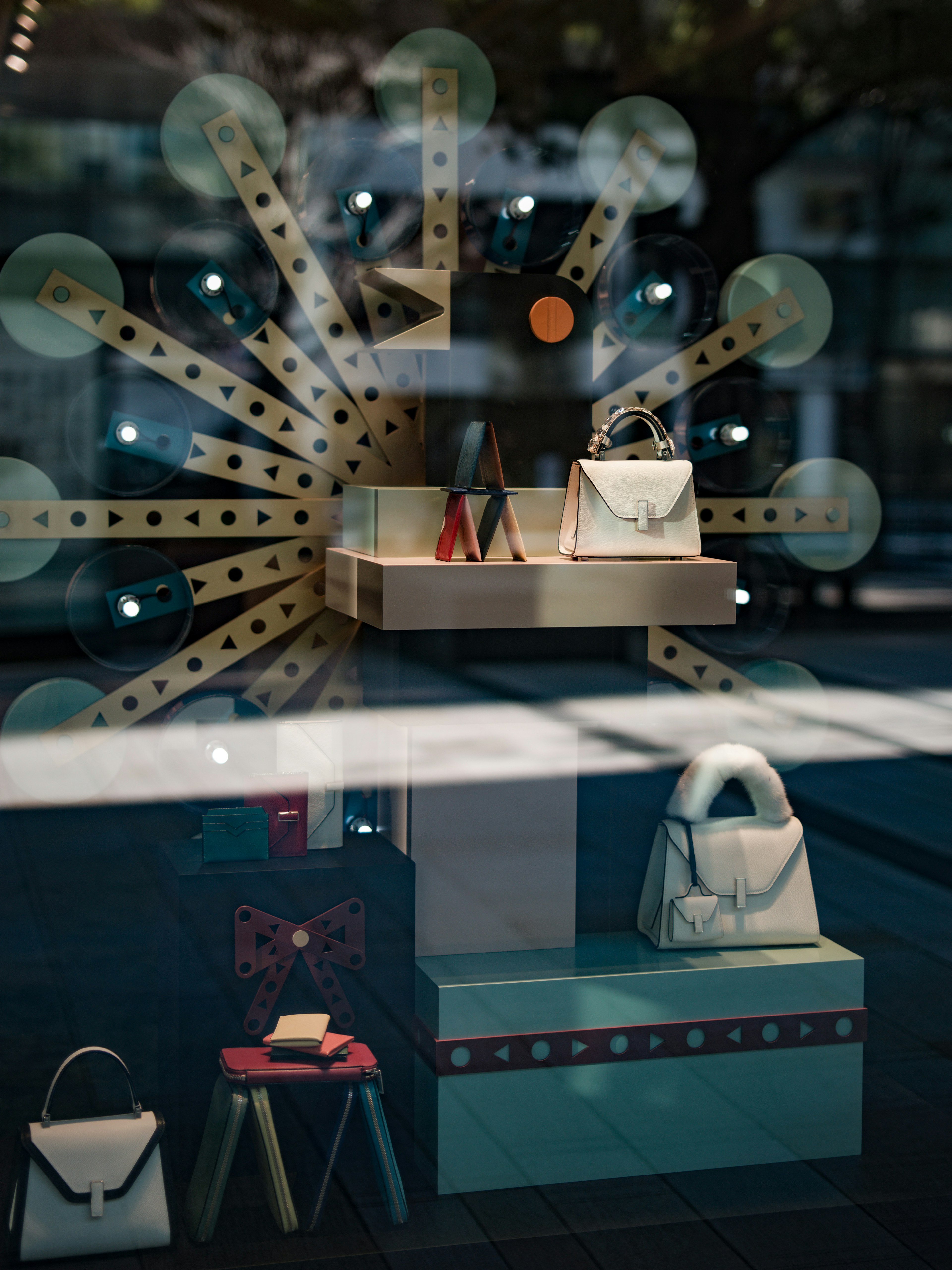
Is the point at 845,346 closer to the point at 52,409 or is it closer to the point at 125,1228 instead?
the point at 52,409

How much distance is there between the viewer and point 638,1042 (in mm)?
2234

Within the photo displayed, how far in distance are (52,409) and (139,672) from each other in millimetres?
508

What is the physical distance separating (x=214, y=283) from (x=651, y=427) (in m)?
0.86

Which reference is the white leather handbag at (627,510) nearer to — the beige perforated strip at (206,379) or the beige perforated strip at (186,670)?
the beige perforated strip at (206,379)

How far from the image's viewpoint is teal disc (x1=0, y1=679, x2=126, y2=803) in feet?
7.77

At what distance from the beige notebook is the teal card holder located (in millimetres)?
294

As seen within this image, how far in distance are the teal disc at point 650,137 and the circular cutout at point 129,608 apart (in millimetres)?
1139

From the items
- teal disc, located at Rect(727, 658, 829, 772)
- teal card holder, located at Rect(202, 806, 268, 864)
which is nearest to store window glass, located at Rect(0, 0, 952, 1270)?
teal card holder, located at Rect(202, 806, 268, 864)

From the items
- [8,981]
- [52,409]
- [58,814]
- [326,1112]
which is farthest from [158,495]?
[326,1112]

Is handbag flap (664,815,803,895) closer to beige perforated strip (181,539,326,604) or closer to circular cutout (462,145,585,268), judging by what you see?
beige perforated strip (181,539,326,604)

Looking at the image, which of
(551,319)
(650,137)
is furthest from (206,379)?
(650,137)

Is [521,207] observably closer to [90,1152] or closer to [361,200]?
[361,200]

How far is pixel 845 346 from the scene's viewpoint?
2.96 m

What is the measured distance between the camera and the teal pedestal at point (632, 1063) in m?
2.15
